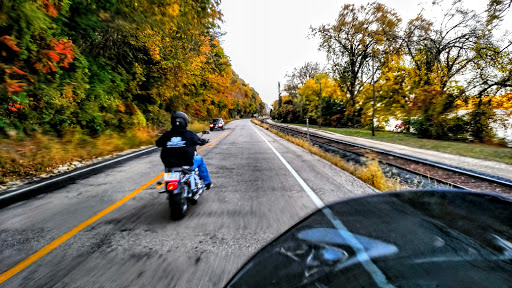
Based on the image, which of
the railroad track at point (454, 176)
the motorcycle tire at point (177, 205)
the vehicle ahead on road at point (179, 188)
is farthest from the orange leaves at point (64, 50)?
the railroad track at point (454, 176)

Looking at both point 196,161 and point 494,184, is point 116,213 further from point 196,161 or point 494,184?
point 494,184

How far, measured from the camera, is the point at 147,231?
3.08 metres

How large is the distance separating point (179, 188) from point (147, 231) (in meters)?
0.73

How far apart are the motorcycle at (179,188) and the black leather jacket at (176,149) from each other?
0.12 metres

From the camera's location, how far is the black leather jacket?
3.63 meters

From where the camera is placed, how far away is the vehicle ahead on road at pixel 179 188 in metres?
3.36

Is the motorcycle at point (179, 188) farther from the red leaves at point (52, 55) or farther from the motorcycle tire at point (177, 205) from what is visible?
the red leaves at point (52, 55)

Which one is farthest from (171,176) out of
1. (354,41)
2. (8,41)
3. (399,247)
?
(354,41)

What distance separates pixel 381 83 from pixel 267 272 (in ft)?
98.1

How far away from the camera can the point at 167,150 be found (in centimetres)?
364

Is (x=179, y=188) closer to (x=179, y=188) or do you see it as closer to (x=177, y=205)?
(x=179, y=188)

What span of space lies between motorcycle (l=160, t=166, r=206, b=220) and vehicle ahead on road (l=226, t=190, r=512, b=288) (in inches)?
92.7

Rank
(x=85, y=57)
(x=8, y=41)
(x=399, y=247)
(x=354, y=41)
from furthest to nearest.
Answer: (x=354, y=41)
(x=85, y=57)
(x=8, y=41)
(x=399, y=247)

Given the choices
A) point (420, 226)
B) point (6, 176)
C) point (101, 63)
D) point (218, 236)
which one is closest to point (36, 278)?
point (218, 236)
